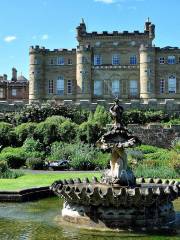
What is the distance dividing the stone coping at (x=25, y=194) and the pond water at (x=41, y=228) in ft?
3.47

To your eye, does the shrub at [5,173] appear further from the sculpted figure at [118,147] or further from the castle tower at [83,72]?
the castle tower at [83,72]

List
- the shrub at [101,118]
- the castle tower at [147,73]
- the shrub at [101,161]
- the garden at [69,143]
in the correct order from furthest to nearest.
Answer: the castle tower at [147,73], the shrub at [101,118], the shrub at [101,161], the garden at [69,143]

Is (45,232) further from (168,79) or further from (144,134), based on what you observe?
(168,79)

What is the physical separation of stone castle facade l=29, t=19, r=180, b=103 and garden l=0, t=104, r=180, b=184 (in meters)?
9.12

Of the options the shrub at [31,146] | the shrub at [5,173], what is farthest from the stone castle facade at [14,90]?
the shrub at [5,173]

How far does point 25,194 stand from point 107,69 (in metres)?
47.6

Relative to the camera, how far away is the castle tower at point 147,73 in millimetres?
63188

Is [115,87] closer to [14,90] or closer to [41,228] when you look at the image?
[14,90]

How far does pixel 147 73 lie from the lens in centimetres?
6334

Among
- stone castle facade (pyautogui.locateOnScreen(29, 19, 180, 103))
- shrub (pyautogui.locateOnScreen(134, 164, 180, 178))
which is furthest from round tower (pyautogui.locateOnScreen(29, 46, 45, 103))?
shrub (pyautogui.locateOnScreen(134, 164, 180, 178))

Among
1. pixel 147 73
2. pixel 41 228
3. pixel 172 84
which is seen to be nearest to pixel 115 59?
pixel 147 73

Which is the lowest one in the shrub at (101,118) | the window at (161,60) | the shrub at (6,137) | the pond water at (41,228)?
the pond water at (41,228)

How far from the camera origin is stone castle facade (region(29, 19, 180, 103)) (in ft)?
211

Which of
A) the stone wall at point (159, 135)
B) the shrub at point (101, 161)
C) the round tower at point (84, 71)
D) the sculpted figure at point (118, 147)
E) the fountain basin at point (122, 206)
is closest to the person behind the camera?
the fountain basin at point (122, 206)
